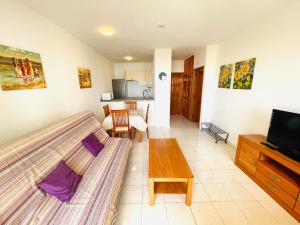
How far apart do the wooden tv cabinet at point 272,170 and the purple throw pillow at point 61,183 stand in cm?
225

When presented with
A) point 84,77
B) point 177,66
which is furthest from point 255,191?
point 177,66

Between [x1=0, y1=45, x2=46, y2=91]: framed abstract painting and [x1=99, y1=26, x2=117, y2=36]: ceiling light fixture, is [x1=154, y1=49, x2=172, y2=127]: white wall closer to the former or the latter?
[x1=99, y1=26, x2=117, y2=36]: ceiling light fixture

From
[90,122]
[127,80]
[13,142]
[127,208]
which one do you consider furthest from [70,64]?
[127,80]

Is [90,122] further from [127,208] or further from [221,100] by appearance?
[221,100]

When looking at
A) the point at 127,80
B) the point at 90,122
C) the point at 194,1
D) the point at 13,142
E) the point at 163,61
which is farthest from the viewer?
the point at 127,80

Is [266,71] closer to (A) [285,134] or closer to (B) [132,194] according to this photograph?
(A) [285,134]

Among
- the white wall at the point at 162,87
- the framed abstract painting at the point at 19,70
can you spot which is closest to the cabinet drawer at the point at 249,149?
the white wall at the point at 162,87

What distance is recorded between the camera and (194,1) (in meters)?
1.70

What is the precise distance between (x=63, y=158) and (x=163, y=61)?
357cm

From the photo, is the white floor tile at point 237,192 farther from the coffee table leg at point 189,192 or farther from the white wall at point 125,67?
the white wall at point 125,67

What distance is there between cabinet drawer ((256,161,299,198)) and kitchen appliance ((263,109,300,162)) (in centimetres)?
26

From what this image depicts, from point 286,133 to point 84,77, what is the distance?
3.82 metres

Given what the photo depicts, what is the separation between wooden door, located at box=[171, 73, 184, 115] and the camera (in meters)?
5.84

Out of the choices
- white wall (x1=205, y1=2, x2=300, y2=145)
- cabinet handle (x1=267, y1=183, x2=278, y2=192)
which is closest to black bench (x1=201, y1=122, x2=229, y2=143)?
white wall (x1=205, y1=2, x2=300, y2=145)
